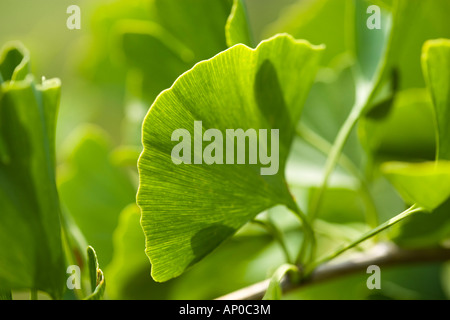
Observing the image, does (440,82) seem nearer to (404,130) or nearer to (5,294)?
(404,130)

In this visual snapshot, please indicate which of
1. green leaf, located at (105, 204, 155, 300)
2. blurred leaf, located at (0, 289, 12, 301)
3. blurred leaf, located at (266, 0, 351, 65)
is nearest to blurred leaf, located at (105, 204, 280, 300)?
green leaf, located at (105, 204, 155, 300)

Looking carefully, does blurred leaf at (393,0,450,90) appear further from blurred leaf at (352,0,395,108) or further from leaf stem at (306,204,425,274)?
leaf stem at (306,204,425,274)

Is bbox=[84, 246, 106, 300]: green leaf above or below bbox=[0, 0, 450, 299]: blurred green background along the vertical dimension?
below

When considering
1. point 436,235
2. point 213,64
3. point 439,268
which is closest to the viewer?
point 213,64

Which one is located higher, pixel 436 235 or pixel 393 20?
pixel 393 20

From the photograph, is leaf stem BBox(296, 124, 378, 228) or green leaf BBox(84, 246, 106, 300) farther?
leaf stem BBox(296, 124, 378, 228)

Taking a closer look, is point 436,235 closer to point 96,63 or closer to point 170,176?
point 170,176

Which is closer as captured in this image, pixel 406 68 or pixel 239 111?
pixel 239 111

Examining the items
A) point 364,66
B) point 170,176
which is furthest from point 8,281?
point 364,66
